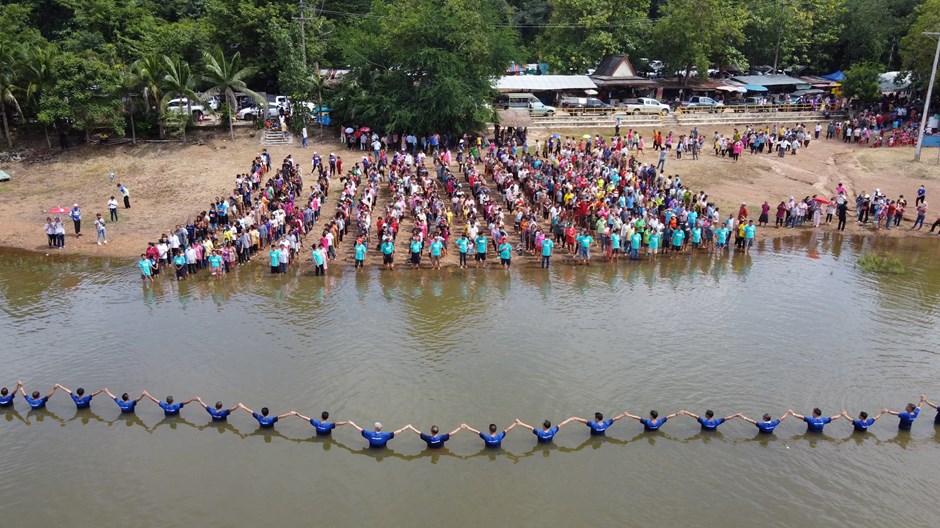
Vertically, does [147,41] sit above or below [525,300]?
above

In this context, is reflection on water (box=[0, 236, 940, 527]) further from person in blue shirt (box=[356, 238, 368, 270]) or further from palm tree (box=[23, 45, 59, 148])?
palm tree (box=[23, 45, 59, 148])

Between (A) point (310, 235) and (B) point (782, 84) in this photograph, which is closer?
(A) point (310, 235)

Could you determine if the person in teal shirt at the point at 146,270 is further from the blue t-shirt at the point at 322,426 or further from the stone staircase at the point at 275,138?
the stone staircase at the point at 275,138

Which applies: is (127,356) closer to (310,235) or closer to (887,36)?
(310,235)

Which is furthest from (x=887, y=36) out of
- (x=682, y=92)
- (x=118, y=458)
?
(x=118, y=458)

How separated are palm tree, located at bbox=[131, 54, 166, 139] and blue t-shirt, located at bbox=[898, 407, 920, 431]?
34234 mm

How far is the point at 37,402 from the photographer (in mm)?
15875

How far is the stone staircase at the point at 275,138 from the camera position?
126 ft

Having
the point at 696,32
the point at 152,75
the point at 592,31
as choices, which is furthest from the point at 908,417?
the point at 592,31

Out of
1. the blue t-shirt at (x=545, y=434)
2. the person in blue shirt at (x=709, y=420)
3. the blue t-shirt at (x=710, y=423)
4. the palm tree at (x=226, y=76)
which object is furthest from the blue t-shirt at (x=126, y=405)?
the palm tree at (x=226, y=76)

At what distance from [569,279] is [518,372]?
22.7ft

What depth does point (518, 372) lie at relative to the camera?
56.6 ft

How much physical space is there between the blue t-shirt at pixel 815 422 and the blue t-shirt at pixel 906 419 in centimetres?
148

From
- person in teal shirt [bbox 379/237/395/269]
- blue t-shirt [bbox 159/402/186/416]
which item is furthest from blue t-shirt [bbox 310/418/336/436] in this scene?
person in teal shirt [bbox 379/237/395/269]
